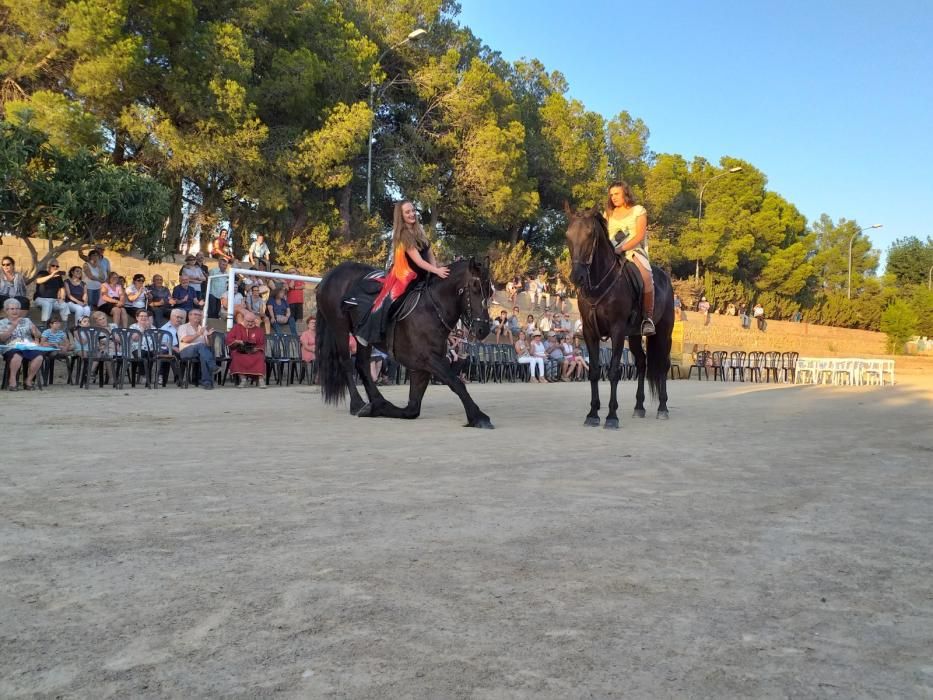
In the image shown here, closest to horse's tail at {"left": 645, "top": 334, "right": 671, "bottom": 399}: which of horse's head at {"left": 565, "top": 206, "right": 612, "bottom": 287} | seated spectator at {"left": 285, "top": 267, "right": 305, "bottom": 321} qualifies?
horse's head at {"left": 565, "top": 206, "right": 612, "bottom": 287}

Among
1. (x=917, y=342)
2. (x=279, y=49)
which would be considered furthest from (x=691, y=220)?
(x=279, y=49)

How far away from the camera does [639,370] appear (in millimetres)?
10188

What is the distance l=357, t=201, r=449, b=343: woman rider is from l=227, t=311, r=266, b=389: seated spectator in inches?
261

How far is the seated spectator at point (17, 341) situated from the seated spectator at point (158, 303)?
3684 millimetres

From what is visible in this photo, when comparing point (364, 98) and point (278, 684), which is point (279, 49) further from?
point (278, 684)

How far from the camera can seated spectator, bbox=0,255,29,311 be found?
13188mm

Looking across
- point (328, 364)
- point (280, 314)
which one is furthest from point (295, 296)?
point (328, 364)

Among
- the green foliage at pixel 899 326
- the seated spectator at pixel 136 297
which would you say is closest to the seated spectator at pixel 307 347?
the seated spectator at pixel 136 297

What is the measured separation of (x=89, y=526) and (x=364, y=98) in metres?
31.8

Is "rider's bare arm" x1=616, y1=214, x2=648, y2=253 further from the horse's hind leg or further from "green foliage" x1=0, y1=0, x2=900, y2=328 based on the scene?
"green foliage" x1=0, y1=0, x2=900, y2=328

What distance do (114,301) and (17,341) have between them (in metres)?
3.43

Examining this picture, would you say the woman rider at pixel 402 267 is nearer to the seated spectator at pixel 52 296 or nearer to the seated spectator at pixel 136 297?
the seated spectator at pixel 52 296

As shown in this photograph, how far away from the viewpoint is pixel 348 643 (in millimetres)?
2002

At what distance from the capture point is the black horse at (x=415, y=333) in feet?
26.4
